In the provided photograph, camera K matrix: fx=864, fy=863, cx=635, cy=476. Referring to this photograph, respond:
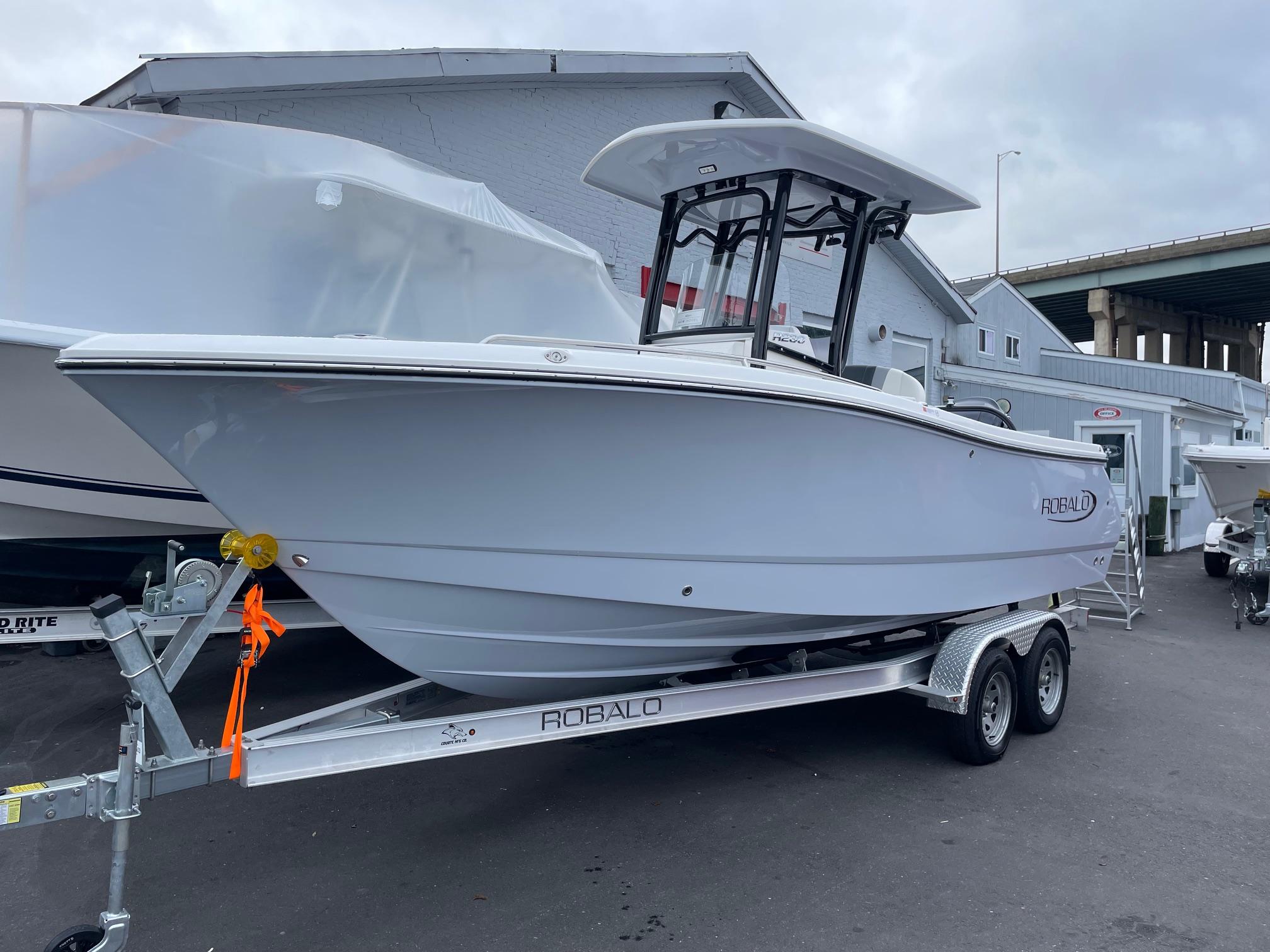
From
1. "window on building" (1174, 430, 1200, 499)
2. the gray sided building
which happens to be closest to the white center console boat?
the gray sided building

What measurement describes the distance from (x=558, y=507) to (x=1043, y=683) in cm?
352

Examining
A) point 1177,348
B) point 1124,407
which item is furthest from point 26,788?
point 1177,348

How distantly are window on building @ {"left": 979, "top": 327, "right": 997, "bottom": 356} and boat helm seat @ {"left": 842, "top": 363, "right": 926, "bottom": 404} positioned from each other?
49.3 feet

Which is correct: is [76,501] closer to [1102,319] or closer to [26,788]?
[26,788]

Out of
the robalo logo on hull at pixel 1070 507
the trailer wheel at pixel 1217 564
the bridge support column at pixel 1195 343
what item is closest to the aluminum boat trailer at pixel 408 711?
the robalo logo on hull at pixel 1070 507

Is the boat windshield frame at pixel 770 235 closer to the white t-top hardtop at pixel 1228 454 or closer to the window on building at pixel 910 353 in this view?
the white t-top hardtop at pixel 1228 454

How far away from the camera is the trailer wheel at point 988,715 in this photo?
4.32 meters

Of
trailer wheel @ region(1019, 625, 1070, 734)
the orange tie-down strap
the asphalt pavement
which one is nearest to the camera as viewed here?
the orange tie-down strap

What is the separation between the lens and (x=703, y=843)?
354 cm

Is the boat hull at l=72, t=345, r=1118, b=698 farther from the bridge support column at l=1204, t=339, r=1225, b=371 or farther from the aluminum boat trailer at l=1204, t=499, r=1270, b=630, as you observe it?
the bridge support column at l=1204, t=339, r=1225, b=371

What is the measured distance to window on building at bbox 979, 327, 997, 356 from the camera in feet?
60.2

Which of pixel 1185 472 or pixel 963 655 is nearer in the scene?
pixel 963 655

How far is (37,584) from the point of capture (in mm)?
5055

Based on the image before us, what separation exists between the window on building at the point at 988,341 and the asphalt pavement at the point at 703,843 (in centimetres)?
1421
